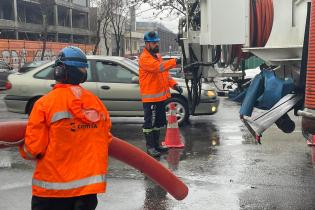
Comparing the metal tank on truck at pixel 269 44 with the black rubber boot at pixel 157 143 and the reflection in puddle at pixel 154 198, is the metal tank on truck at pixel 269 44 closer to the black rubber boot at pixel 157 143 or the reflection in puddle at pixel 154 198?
the reflection in puddle at pixel 154 198

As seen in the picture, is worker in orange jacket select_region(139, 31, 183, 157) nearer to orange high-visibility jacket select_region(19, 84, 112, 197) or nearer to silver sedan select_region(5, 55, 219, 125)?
silver sedan select_region(5, 55, 219, 125)

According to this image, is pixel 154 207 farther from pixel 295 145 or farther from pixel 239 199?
pixel 295 145

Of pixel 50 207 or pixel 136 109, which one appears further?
pixel 136 109

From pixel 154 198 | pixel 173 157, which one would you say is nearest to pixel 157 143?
pixel 173 157

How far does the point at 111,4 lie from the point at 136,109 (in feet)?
117

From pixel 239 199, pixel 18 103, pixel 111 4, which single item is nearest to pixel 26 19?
pixel 111 4

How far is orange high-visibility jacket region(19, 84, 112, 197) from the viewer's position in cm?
325

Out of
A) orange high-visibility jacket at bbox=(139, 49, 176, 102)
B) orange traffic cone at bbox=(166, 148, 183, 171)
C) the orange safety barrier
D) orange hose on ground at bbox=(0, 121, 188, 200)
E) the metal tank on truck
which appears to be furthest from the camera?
the orange safety barrier

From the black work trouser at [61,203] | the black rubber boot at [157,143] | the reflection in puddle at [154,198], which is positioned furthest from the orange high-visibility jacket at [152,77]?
the black work trouser at [61,203]

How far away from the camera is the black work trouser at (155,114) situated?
7.74m

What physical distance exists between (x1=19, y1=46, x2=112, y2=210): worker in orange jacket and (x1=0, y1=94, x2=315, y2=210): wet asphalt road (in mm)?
2092

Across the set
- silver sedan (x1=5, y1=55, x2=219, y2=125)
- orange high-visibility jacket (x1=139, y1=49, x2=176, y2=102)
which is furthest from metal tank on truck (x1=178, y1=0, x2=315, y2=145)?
silver sedan (x1=5, y1=55, x2=219, y2=125)

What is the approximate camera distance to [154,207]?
212 inches

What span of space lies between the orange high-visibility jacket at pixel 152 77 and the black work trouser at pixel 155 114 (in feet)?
0.32
